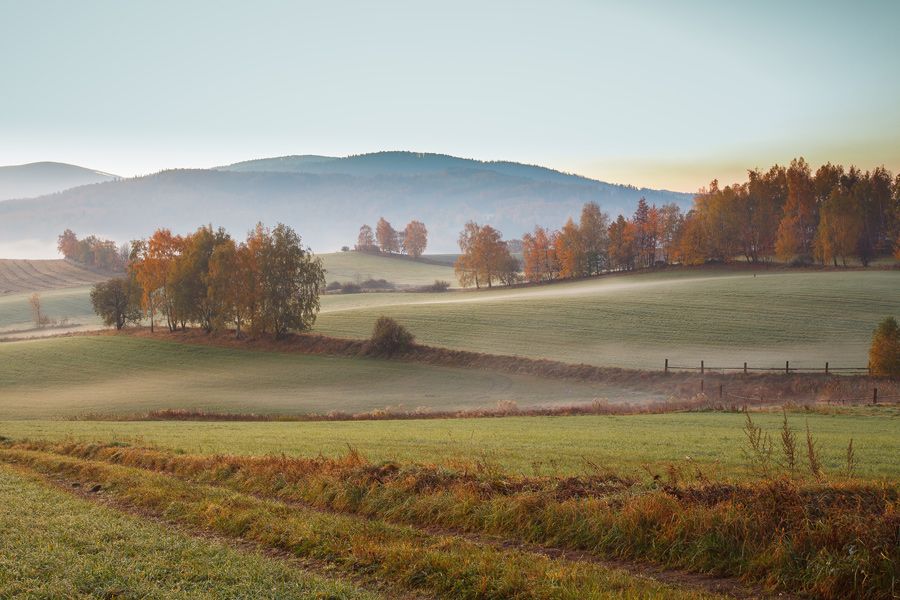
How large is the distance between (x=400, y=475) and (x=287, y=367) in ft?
153

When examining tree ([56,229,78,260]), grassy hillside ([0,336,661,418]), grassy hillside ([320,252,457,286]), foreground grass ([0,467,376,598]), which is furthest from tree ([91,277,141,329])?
tree ([56,229,78,260])

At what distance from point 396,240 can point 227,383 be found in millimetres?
138235

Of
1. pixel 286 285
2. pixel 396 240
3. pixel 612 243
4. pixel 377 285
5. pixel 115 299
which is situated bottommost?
pixel 377 285

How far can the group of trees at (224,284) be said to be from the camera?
2744 inches

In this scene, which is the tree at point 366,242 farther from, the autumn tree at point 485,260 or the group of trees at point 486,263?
the autumn tree at point 485,260

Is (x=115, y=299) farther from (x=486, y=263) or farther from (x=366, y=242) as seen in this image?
(x=366, y=242)

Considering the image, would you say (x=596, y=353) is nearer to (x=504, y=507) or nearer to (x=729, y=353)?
(x=729, y=353)

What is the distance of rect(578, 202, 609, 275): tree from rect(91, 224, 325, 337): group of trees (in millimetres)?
54953

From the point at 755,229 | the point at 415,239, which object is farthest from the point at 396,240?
the point at 755,229

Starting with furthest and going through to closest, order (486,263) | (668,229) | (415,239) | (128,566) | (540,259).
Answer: (415,239), (540,259), (486,263), (668,229), (128,566)

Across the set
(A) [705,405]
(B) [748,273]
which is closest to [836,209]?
(B) [748,273]

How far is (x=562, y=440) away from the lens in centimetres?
2227

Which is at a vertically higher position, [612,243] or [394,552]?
[612,243]

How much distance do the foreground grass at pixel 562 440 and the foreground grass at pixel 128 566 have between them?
6.41 m
